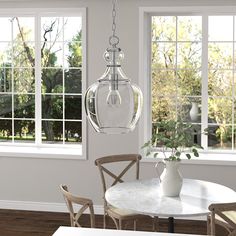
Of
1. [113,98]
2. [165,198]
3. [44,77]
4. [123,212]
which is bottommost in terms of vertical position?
[123,212]

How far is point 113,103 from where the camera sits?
2.19 meters

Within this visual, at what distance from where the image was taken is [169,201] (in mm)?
4016

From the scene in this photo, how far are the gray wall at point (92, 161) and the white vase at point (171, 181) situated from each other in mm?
1669

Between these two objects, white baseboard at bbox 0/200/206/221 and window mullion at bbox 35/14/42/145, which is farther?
window mullion at bbox 35/14/42/145

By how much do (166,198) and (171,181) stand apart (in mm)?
134

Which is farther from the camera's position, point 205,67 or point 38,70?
point 38,70

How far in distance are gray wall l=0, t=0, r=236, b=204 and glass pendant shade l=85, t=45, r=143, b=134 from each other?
11.8 feet

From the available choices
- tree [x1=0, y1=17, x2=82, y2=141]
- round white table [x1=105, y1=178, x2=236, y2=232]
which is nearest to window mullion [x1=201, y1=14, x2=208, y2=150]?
tree [x1=0, y1=17, x2=82, y2=141]

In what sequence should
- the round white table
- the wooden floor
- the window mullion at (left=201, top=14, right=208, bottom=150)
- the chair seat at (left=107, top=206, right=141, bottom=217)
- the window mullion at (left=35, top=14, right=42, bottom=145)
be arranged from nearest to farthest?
the round white table → the chair seat at (left=107, top=206, right=141, bottom=217) → the wooden floor → the window mullion at (left=201, top=14, right=208, bottom=150) → the window mullion at (left=35, top=14, right=42, bottom=145)

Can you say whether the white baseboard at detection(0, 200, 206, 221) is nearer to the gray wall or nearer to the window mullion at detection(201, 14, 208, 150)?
the gray wall

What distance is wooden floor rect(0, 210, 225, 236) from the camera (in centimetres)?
542

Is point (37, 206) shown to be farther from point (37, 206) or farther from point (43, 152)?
point (43, 152)

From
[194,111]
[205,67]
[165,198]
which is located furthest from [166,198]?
[205,67]

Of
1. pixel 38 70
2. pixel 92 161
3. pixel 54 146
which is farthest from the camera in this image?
pixel 54 146
